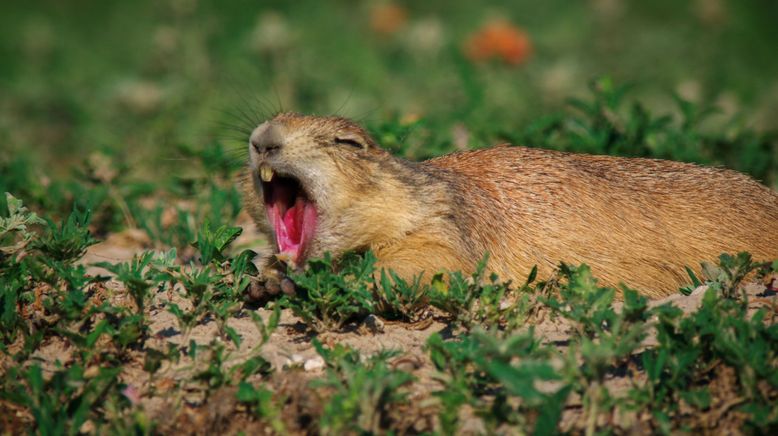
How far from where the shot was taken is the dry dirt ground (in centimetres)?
293

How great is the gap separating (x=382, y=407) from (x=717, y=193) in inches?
97.9

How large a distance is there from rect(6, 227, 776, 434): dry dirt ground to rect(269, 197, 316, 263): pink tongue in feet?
1.12

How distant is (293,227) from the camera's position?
3988mm

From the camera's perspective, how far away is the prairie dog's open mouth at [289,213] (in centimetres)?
390

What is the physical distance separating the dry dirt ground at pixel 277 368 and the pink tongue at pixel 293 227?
1.12ft

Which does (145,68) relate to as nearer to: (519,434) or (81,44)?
(81,44)

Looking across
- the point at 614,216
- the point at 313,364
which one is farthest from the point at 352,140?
the point at 614,216

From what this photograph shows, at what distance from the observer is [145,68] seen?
28.7ft

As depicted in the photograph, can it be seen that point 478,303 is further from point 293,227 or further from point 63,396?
point 63,396

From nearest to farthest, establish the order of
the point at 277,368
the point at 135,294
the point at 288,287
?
the point at 277,368 → the point at 135,294 → the point at 288,287

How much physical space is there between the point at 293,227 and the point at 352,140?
483mm

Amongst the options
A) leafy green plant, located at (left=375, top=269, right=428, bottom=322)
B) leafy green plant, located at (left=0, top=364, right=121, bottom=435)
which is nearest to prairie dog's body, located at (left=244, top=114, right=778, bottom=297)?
leafy green plant, located at (left=375, top=269, right=428, bottom=322)

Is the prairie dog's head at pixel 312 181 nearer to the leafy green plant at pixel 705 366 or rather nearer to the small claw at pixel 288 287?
the small claw at pixel 288 287

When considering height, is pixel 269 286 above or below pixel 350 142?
below
